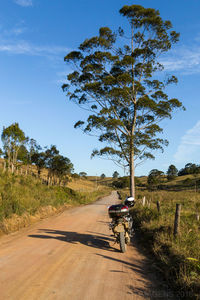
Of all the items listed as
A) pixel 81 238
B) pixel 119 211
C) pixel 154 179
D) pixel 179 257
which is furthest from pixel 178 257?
pixel 154 179

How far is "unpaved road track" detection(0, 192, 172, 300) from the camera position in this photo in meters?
4.15

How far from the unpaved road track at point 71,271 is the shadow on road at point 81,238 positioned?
3 centimetres

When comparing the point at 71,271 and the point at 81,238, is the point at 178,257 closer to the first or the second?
the point at 71,271

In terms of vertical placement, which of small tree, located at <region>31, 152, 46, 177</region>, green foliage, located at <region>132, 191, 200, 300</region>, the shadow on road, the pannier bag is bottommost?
the shadow on road

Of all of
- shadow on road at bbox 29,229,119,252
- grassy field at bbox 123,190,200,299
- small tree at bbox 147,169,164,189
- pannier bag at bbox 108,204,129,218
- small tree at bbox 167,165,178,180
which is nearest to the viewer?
grassy field at bbox 123,190,200,299

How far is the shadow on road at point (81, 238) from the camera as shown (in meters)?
7.86

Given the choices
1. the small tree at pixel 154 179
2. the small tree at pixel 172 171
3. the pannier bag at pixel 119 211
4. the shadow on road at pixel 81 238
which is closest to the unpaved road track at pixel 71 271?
the shadow on road at pixel 81 238

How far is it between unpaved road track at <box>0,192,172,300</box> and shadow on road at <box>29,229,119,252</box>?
0.11 feet

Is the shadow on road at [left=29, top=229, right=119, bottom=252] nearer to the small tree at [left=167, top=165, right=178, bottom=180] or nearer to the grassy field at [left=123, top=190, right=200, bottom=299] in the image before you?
the grassy field at [left=123, top=190, right=200, bottom=299]

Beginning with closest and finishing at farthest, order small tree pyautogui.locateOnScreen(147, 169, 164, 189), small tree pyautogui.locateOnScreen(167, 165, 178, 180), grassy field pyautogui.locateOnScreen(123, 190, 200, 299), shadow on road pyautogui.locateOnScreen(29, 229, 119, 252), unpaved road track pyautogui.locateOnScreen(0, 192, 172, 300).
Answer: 1. unpaved road track pyautogui.locateOnScreen(0, 192, 172, 300)
2. grassy field pyautogui.locateOnScreen(123, 190, 200, 299)
3. shadow on road pyautogui.locateOnScreen(29, 229, 119, 252)
4. small tree pyautogui.locateOnScreen(147, 169, 164, 189)
5. small tree pyautogui.locateOnScreen(167, 165, 178, 180)

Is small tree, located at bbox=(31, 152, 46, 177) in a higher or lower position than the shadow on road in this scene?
higher

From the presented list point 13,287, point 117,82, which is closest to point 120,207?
point 13,287

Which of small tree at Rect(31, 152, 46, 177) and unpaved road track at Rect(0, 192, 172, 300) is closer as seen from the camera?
unpaved road track at Rect(0, 192, 172, 300)

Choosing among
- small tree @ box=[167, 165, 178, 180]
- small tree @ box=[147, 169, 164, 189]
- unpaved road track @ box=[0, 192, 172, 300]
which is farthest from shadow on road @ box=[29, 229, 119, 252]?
small tree @ box=[167, 165, 178, 180]
